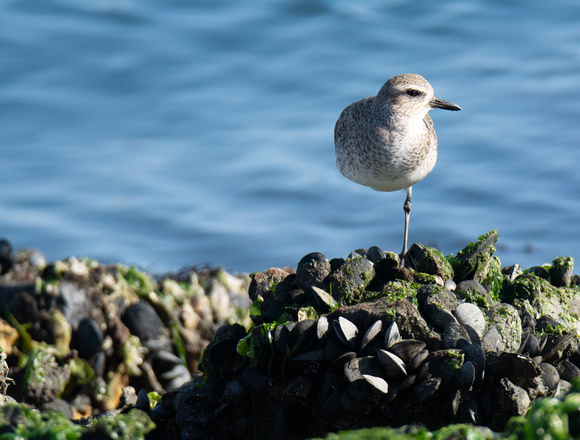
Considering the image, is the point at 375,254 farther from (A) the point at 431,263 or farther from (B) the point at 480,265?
(B) the point at 480,265

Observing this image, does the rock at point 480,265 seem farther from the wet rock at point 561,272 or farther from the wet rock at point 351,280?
the wet rock at point 351,280

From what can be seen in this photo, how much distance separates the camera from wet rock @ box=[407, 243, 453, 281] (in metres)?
4.70

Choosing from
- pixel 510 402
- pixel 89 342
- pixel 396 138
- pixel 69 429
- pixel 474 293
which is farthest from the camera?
pixel 89 342

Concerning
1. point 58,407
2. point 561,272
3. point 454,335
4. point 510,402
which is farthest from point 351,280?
point 58,407

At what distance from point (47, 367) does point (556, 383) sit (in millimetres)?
3662

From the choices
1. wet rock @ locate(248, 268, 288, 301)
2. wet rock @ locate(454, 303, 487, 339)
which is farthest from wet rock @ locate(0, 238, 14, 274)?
wet rock @ locate(454, 303, 487, 339)

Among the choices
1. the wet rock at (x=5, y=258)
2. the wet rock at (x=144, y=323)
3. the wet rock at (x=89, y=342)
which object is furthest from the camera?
the wet rock at (x=5, y=258)

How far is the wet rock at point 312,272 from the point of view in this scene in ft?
14.4

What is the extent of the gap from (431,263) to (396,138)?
1062 millimetres

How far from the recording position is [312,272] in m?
4.39

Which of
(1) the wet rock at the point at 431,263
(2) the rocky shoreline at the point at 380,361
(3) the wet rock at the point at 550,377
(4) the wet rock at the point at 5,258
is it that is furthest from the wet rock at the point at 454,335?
(4) the wet rock at the point at 5,258

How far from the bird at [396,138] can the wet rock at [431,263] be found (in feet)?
1.87

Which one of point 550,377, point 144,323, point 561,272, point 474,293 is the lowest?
point 144,323

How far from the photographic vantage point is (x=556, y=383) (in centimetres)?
385
